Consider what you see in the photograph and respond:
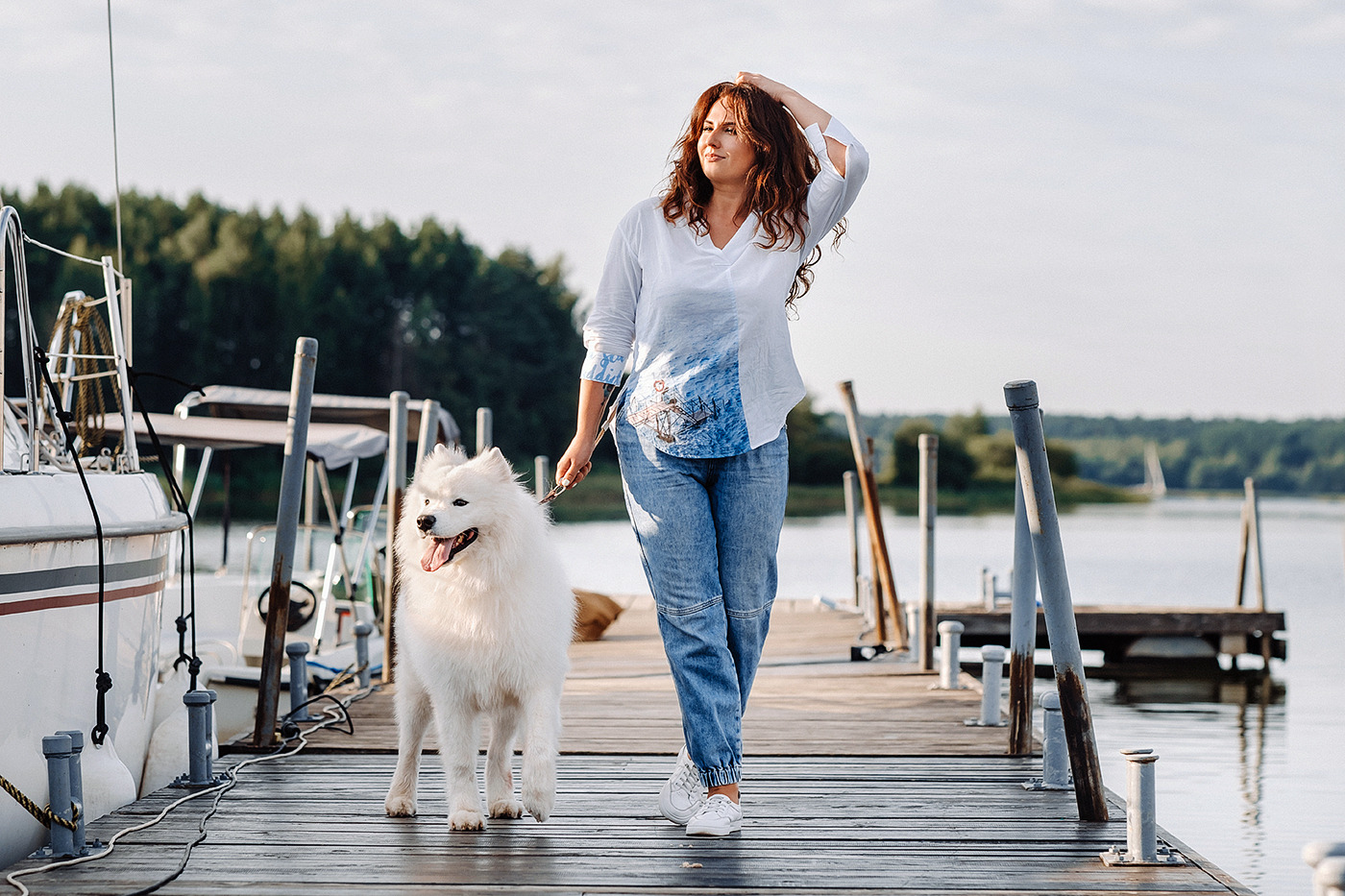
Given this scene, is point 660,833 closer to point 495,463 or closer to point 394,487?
point 495,463

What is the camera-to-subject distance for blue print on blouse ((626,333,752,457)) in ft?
10.1

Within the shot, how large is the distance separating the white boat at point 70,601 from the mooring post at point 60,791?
87cm

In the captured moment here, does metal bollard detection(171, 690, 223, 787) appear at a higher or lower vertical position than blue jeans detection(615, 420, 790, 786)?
lower

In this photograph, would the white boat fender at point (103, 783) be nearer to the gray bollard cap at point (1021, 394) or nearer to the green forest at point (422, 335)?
the gray bollard cap at point (1021, 394)

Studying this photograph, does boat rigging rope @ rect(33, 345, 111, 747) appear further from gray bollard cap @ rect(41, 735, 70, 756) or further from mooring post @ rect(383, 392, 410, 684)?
mooring post @ rect(383, 392, 410, 684)

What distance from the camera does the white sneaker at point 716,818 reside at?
124 inches

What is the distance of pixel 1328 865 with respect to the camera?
1785mm

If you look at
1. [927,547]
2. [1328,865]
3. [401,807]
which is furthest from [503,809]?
[927,547]

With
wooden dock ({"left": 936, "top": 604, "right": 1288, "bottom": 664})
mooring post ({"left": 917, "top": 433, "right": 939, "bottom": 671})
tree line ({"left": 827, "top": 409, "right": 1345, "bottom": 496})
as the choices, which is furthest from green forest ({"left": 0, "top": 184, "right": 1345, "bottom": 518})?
mooring post ({"left": 917, "top": 433, "right": 939, "bottom": 671})

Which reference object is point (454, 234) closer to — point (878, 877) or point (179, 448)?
point (179, 448)

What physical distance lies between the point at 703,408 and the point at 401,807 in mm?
1422

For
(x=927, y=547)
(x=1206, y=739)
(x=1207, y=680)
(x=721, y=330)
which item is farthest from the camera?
(x=1207, y=680)

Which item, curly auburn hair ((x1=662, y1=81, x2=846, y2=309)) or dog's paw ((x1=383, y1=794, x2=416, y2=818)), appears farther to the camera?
dog's paw ((x1=383, y1=794, x2=416, y2=818))

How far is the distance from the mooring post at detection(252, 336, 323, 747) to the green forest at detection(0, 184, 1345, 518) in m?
39.7
